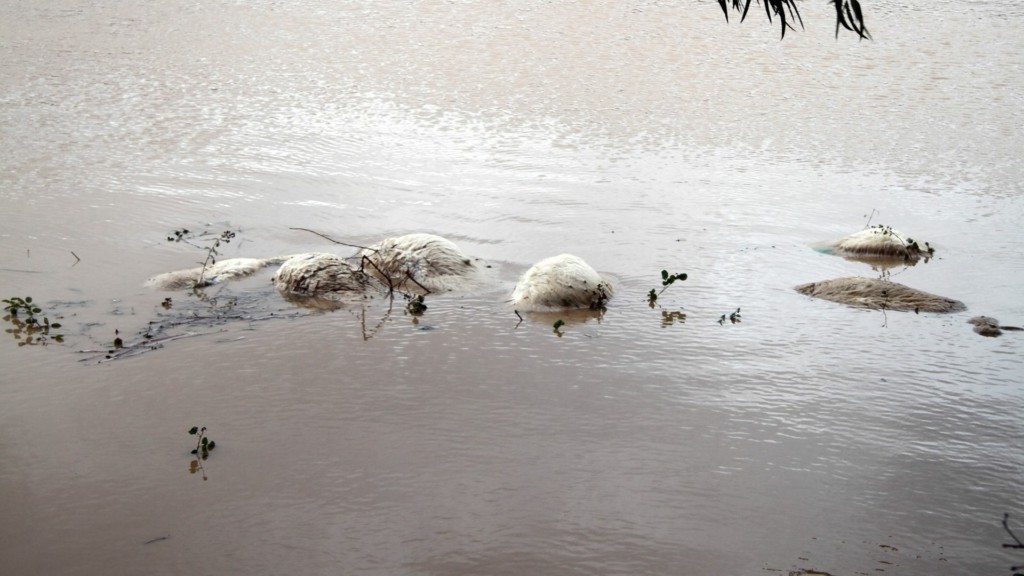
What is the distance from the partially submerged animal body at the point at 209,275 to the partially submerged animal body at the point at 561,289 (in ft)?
5.13

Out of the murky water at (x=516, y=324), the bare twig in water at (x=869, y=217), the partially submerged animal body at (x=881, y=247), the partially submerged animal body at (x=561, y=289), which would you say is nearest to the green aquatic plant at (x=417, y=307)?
the murky water at (x=516, y=324)

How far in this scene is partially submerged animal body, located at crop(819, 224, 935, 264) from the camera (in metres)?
6.43

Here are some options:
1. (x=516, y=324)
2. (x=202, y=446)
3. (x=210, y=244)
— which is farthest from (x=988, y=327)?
(x=210, y=244)

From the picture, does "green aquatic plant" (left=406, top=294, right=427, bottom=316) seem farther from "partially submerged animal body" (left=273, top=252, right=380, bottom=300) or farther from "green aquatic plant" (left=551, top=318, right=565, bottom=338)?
"green aquatic plant" (left=551, top=318, right=565, bottom=338)

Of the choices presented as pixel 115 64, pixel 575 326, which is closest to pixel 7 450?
pixel 575 326

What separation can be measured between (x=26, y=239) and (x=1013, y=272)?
6059 mm

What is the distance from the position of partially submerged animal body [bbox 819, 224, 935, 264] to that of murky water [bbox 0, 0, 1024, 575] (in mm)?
148

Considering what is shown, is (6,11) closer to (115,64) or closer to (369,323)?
(115,64)

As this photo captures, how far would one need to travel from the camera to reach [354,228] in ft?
22.4

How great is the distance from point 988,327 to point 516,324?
2461 mm

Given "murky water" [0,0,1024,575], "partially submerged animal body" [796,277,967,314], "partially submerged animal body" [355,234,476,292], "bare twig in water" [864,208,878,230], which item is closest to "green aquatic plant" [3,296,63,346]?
"murky water" [0,0,1024,575]

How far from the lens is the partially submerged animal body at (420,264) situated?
584 centimetres

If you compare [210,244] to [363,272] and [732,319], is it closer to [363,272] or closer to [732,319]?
[363,272]

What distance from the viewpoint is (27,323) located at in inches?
198
